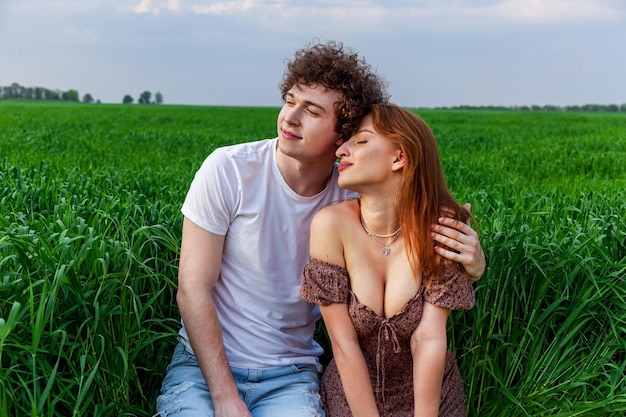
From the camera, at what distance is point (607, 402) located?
2.88 metres

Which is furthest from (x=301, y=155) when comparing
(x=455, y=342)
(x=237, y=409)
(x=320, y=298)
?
(x=455, y=342)

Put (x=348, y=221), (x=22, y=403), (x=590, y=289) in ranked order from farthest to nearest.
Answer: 1. (x=590, y=289)
2. (x=348, y=221)
3. (x=22, y=403)

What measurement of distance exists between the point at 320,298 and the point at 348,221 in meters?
0.29

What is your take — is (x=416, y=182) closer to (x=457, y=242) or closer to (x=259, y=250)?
(x=457, y=242)

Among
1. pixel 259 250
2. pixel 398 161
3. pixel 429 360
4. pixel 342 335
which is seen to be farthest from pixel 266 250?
pixel 429 360

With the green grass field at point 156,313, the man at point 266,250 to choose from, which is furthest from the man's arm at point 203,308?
the green grass field at point 156,313

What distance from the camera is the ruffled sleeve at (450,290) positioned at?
95.7 inches

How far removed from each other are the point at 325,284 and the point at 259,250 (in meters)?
0.37

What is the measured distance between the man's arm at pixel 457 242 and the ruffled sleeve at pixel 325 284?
349 mm

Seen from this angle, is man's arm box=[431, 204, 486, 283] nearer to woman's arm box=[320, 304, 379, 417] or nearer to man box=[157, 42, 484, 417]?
man box=[157, 42, 484, 417]

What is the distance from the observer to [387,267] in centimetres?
250

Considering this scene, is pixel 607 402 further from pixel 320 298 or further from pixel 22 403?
pixel 22 403

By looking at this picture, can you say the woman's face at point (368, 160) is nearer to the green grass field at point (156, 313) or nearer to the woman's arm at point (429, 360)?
the woman's arm at point (429, 360)

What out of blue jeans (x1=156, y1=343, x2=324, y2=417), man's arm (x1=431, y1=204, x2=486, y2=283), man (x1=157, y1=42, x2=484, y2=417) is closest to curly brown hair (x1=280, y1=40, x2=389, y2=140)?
man (x1=157, y1=42, x2=484, y2=417)
